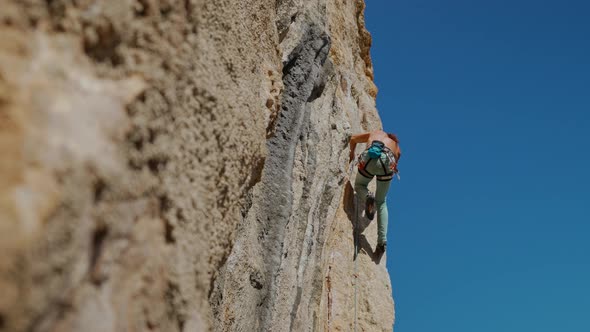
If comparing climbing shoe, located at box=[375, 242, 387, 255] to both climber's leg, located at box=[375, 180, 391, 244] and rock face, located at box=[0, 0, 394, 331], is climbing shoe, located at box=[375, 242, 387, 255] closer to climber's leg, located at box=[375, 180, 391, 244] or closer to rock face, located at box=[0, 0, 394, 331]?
climber's leg, located at box=[375, 180, 391, 244]

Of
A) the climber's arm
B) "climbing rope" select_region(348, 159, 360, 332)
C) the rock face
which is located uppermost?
the climber's arm

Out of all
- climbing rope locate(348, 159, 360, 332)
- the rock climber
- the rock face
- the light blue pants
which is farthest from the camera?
the light blue pants

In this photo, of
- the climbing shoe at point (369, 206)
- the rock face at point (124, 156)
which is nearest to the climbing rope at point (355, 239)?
the climbing shoe at point (369, 206)

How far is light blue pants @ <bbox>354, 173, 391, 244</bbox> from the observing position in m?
8.45

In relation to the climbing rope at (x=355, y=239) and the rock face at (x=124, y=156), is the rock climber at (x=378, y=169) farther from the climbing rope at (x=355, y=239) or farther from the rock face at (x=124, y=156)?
the rock face at (x=124, y=156)

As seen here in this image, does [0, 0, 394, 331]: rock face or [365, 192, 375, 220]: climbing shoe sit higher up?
[365, 192, 375, 220]: climbing shoe

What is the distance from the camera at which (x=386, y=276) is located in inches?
350

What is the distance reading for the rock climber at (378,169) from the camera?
26.6 ft

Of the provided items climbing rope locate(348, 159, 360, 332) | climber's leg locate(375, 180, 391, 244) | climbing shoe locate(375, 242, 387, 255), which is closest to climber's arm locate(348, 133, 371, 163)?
climbing rope locate(348, 159, 360, 332)

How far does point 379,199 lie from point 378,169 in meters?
0.65

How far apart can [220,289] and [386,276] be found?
5.71m

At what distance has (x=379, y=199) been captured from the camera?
8625 millimetres

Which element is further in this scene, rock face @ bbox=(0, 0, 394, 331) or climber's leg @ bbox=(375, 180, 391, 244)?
climber's leg @ bbox=(375, 180, 391, 244)

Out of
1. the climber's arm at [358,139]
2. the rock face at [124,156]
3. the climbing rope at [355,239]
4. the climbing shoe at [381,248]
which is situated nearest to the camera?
the rock face at [124,156]
